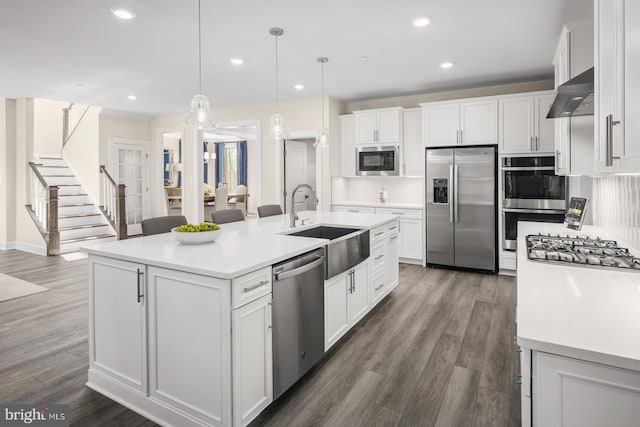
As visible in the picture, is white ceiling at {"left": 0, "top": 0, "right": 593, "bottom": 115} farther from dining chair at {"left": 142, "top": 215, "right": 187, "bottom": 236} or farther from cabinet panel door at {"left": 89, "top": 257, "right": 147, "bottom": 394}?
cabinet panel door at {"left": 89, "top": 257, "right": 147, "bottom": 394}

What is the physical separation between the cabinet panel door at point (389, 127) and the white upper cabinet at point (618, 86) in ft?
14.3

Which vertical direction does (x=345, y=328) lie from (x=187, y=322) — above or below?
below

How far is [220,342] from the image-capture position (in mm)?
1773

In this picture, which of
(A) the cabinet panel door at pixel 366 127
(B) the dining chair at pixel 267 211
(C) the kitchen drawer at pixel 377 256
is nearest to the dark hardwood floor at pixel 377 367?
(C) the kitchen drawer at pixel 377 256

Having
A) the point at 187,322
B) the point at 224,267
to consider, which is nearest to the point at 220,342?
the point at 187,322

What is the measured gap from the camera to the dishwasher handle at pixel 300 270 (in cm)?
209

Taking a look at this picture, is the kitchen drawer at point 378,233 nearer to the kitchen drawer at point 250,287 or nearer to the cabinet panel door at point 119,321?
the kitchen drawer at point 250,287

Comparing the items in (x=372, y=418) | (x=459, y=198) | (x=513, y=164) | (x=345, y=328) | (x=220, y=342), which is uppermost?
(x=513, y=164)

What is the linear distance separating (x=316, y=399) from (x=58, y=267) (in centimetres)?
499

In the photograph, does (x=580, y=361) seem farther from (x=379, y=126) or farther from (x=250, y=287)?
(x=379, y=126)

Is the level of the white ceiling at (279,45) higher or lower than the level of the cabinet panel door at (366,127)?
higher

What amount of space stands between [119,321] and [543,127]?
5054mm

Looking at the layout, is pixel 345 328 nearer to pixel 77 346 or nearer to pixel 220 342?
pixel 220 342

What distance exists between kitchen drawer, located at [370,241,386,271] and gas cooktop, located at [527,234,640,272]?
1408mm
